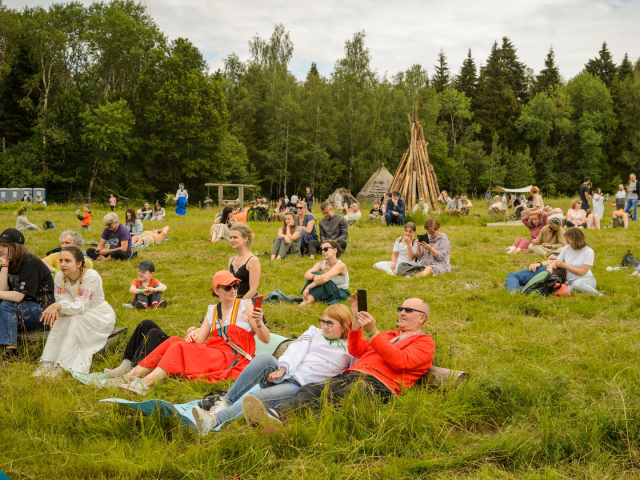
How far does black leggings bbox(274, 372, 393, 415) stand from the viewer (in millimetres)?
3689

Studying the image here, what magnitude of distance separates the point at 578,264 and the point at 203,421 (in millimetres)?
6093

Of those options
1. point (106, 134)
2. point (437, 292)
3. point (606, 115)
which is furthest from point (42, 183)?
point (606, 115)

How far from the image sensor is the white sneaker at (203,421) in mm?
3443

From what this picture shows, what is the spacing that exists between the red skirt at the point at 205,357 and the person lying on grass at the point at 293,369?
0.60 meters

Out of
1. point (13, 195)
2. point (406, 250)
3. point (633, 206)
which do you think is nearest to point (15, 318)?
point (406, 250)

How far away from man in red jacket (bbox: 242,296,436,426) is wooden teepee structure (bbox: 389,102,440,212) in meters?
21.7

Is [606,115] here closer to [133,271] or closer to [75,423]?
[133,271]

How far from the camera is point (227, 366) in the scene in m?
4.70

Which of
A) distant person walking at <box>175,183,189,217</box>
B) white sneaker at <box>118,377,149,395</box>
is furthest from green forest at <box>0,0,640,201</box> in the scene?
white sneaker at <box>118,377,149,395</box>

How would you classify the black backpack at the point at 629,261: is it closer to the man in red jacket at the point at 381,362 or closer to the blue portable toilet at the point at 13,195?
the man in red jacket at the point at 381,362

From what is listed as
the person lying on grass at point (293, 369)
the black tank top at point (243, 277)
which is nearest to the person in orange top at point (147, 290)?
the black tank top at point (243, 277)

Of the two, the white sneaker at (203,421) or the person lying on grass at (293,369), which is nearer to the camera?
the white sneaker at (203,421)

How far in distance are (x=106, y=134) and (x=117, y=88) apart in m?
8.22

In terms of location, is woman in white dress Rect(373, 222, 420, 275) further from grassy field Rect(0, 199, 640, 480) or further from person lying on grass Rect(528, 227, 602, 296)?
grassy field Rect(0, 199, 640, 480)
